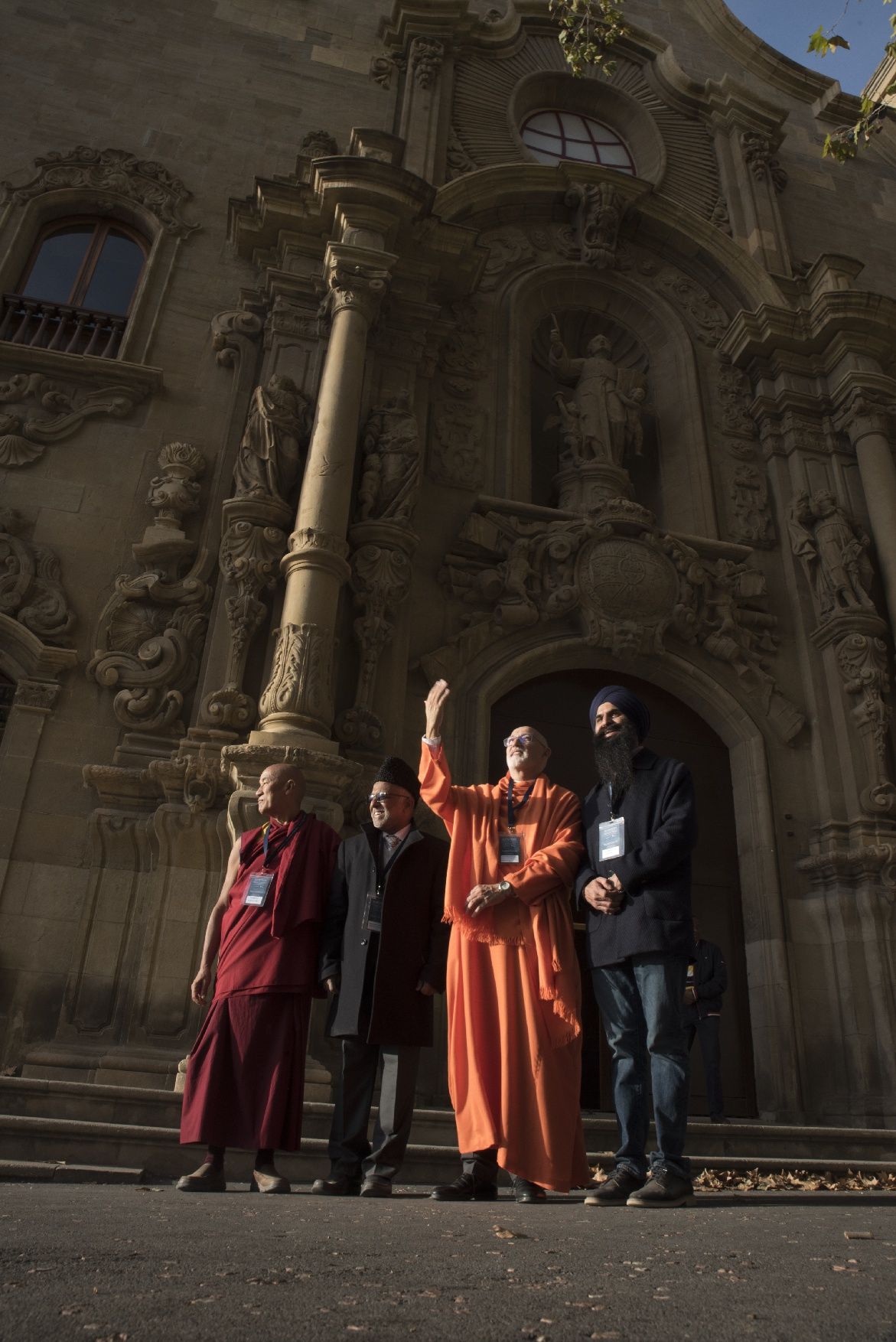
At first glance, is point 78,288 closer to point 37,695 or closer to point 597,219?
point 37,695

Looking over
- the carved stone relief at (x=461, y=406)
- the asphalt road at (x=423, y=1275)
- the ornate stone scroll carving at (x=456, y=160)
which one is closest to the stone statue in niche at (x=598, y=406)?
the carved stone relief at (x=461, y=406)

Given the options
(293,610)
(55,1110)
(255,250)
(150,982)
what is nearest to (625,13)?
(255,250)

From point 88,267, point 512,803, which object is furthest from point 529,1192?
point 88,267

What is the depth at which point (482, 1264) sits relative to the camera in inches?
81.4

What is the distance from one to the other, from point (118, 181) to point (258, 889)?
10.4 m

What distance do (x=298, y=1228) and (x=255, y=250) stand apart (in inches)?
423

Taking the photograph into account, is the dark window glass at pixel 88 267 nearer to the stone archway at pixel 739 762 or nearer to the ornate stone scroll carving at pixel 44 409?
the ornate stone scroll carving at pixel 44 409

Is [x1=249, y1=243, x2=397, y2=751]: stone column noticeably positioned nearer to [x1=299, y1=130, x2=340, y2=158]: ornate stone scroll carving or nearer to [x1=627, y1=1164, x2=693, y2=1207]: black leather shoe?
[x1=299, y1=130, x2=340, y2=158]: ornate stone scroll carving

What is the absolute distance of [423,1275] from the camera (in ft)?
6.30

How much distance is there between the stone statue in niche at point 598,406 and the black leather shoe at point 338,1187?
8923 mm

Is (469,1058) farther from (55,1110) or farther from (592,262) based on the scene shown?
(592,262)

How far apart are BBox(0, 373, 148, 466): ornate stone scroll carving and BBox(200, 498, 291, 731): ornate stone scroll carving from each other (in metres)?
2.04

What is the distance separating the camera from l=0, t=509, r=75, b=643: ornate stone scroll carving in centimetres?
834

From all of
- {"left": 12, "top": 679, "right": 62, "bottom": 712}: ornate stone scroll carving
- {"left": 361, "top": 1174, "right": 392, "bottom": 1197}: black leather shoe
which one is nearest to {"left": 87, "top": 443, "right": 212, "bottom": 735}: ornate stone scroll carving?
{"left": 12, "top": 679, "right": 62, "bottom": 712}: ornate stone scroll carving
